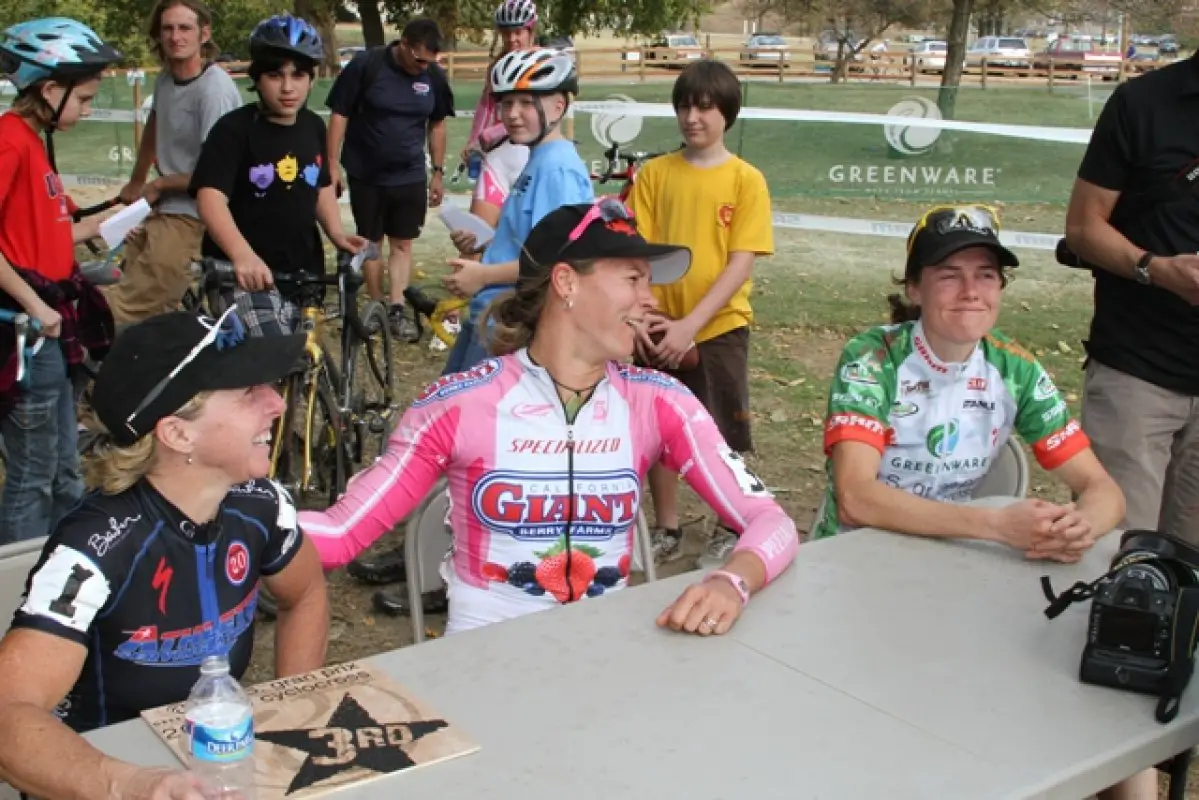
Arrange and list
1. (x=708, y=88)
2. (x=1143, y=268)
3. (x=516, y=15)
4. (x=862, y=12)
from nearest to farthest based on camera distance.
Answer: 1. (x=1143, y=268)
2. (x=708, y=88)
3. (x=516, y=15)
4. (x=862, y=12)

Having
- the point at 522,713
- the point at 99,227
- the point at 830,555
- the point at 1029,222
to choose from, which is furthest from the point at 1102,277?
the point at 1029,222

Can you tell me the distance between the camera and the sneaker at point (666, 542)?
17.4 ft

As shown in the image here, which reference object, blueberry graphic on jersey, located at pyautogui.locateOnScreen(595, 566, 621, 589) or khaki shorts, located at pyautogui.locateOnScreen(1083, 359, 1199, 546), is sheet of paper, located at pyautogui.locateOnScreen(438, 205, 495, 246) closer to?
blueberry graphic on jersey, located at pyautogui.locateOnScreen(595, 566, 621, 589)

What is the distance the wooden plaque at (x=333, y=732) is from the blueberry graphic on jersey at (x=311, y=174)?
10.9ft

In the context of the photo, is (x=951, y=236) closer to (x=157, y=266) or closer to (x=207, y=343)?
(x=207, y=343)

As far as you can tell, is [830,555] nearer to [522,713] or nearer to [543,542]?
[543,542]

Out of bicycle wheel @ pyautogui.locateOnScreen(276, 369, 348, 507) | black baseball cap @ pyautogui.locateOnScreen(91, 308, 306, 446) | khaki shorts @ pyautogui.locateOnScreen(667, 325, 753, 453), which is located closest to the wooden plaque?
black baseball cap @ pyautogui.locateOnScreen(91, 308, 306, 446)

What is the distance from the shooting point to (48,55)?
4.29 m

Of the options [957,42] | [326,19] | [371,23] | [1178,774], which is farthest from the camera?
[326,19]

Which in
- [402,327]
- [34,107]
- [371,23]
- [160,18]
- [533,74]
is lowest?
[402,327]

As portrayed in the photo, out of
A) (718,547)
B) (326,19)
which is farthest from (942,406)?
(326,19)

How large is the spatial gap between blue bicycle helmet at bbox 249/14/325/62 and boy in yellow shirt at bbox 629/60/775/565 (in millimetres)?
1360

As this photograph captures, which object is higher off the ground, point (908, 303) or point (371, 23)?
point (371, 23)

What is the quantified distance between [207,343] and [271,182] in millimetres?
3026
